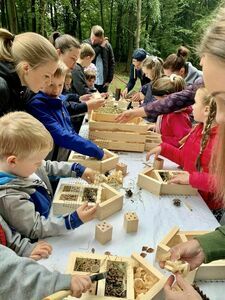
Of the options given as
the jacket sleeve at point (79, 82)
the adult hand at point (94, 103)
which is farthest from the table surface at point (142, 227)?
the jacket sleeve at point (79, 82)

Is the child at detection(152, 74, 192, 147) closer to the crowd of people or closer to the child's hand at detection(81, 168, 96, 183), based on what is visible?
the crowd of people

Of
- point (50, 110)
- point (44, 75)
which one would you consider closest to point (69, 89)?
point (50, 110)

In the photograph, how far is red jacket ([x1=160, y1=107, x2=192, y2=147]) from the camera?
2.57 m

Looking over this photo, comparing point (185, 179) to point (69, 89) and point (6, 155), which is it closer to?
point (6, 155)

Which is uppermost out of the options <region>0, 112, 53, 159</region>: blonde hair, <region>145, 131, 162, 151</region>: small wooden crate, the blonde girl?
the blonde girl

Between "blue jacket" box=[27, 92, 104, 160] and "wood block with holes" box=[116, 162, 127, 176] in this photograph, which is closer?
"wood block with holes" box=[116, 162, 127, 176]

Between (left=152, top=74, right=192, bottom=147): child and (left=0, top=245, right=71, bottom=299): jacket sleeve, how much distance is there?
177 centimetres

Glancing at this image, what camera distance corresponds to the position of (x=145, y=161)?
226 cm

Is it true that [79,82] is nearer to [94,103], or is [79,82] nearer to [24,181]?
[94,103]

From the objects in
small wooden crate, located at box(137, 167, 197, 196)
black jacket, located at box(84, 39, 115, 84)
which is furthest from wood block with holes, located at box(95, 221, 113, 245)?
black jacket, located at box(84, 39, 115, 84)

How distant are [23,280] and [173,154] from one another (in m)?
1.51

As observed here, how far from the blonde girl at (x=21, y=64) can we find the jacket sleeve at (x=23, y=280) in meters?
1.09

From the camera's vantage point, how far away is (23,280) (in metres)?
0.93

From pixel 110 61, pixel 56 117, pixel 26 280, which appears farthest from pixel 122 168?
pixel 110 61
